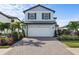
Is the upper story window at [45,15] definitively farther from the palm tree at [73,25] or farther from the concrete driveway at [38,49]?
the concrete driveway at [38,49]

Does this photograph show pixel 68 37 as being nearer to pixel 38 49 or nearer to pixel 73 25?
pixel 73 25

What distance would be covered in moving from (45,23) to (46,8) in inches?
114

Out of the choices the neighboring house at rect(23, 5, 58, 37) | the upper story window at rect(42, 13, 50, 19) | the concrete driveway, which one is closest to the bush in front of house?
the neighboring house at rect(23, 5, 58, 37)

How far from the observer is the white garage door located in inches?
922

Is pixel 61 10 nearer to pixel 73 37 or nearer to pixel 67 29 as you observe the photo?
pixel 67 29

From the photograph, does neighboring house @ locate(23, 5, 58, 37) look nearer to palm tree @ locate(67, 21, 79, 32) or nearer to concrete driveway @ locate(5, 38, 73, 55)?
palm tree @ locate(67, 21, 79, 32)

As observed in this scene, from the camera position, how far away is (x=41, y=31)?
23688 millimetres

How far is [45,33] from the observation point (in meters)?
23.6

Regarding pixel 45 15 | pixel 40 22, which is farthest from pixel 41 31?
pixel 45 15

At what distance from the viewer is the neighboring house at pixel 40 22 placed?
938 inches

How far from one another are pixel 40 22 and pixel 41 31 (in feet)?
9.10

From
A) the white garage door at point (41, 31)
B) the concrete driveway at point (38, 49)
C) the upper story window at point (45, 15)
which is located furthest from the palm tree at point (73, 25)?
the upper story window at point (45, 15)
